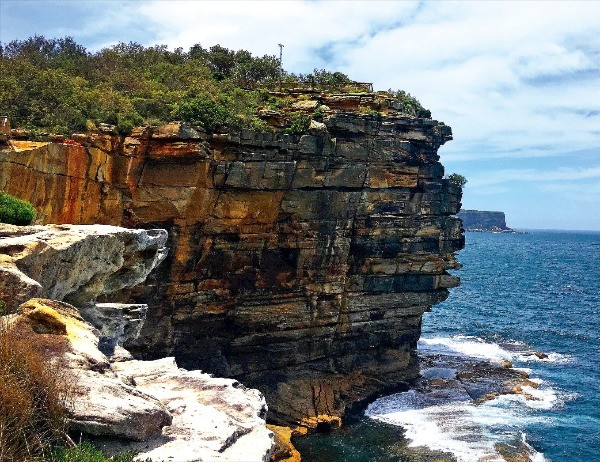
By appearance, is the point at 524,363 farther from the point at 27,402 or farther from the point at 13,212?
the point at 27,402

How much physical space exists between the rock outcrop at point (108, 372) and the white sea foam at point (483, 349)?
3669 centimetres

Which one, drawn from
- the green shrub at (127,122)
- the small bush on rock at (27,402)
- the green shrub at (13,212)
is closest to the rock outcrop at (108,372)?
the small bush on rock at (27,402)

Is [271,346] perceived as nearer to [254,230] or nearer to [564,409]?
[254,230]

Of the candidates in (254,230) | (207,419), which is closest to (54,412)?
(207,419)

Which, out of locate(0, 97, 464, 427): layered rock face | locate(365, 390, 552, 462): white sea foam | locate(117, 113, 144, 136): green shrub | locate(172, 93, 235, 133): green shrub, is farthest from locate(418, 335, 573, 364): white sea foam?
locate(117, 113, 144, 136): green shrub

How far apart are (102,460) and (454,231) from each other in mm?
33295

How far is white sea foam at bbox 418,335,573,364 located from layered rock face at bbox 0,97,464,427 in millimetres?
10000

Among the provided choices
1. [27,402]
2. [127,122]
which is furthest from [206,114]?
[27,402]

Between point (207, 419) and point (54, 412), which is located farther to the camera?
point (207, 419)

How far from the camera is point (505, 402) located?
36.3 metres

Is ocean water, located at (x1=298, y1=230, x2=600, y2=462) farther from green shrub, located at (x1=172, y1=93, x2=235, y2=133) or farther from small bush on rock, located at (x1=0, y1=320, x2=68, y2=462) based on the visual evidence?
small bush on rock, located at (x1=0, y1=320, x2=68, y2=462)

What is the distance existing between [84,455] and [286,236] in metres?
25.2

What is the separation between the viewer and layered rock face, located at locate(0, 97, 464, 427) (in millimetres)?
29203

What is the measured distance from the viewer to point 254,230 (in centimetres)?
3284
